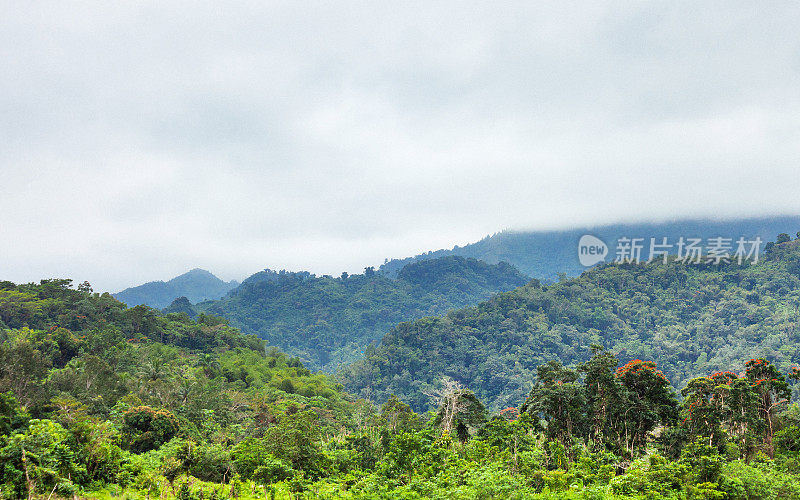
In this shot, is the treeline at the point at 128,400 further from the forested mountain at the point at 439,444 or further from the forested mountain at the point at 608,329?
the forested mountain at the point at 608,329

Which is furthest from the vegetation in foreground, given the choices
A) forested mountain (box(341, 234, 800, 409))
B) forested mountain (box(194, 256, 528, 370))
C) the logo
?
forested mountain (box(194, 256, 528, 370))

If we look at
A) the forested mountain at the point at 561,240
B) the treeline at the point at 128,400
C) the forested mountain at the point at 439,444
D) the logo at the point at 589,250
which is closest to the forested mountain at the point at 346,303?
the forested mountain at the point at 561,240

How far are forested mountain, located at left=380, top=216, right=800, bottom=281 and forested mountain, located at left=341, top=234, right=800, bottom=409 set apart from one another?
146 feet

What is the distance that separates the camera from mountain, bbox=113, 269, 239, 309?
138500 mm

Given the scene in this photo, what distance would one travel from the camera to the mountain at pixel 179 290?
138500 millimetres

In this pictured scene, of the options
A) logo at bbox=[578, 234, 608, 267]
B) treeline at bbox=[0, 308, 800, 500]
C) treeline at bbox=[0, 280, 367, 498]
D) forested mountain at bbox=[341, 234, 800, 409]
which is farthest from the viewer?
logo at bbox=[578, 234, 608, 267]

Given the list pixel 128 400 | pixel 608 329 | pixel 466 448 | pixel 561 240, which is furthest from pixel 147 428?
pixel 561 240

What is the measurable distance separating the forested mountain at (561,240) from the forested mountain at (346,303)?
49.8 feet

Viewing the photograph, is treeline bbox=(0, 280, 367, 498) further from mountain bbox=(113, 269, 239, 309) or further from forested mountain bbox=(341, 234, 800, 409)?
mountain bbox=(113, 269, 239, 309)

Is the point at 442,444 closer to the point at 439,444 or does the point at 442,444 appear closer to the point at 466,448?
the point at 439,444

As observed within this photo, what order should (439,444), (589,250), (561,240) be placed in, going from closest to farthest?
(439,444) → (589,250) → (561,240)

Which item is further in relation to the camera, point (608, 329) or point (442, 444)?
point (608, 329)

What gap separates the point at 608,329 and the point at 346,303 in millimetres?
50064

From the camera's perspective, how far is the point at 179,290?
15575 centimetres
